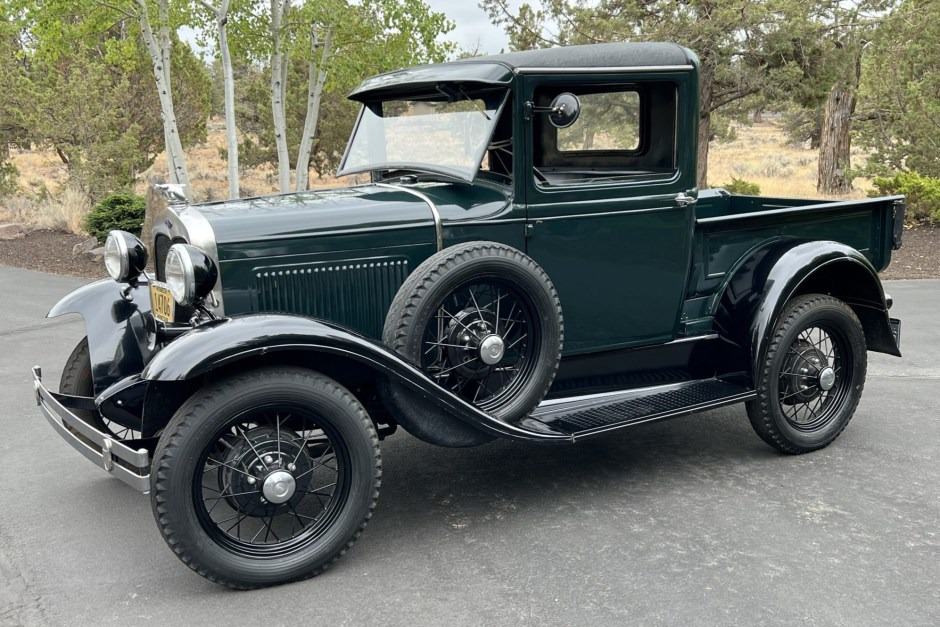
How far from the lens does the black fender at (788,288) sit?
4191 millimetres

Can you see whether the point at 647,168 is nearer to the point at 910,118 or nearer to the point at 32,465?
the point at 32,465

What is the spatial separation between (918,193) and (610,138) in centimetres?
1054

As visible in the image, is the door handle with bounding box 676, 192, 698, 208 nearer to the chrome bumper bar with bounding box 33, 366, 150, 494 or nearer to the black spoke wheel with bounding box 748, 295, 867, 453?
the black spoke wheel with bounding box 748, 295, 867, 453

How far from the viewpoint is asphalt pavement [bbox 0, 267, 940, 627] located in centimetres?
296

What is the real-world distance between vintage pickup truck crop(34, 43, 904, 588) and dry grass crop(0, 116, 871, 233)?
11.2m

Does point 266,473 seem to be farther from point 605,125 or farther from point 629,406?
point 605,125

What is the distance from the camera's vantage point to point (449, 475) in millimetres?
4246

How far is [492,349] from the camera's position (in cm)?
357

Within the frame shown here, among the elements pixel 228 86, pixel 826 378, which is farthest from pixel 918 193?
pixel 228 86

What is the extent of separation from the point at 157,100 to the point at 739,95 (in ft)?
36.6

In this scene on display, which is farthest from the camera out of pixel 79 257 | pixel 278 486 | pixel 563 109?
pixel 79 257

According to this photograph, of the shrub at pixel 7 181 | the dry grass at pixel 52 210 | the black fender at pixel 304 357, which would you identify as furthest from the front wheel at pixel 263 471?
the shrub at pixel 7 181

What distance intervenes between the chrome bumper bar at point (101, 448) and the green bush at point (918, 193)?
12.5m

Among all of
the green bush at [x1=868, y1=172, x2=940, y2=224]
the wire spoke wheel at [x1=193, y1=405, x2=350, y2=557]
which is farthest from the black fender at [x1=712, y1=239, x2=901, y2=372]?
the green bush at [x1=868, y1=172, x2=940, y2=224]
